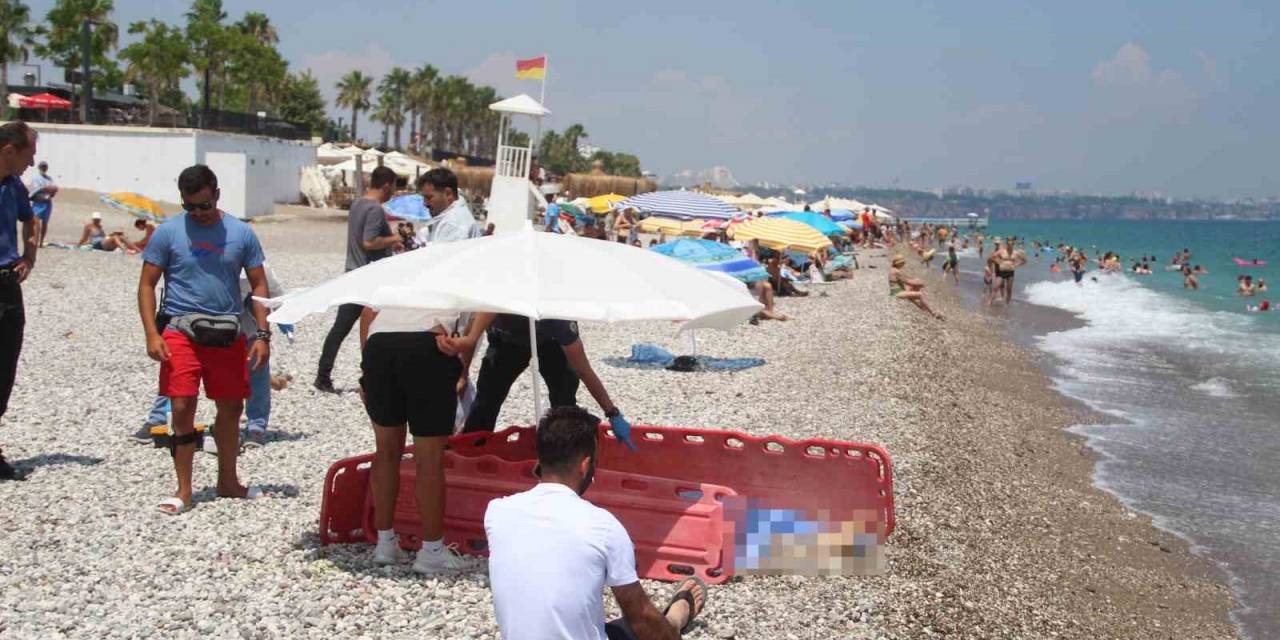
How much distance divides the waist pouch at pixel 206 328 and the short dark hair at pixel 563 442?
2.62m

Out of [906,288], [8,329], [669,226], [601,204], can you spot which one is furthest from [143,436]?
[601,204]

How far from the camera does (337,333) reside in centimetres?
851

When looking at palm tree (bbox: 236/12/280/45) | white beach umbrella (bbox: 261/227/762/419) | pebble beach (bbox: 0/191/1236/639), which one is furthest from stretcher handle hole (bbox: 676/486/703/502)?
palm tree (bbox: 236/12/280/45)

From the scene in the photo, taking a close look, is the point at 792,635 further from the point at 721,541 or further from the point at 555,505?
the point at 555,505

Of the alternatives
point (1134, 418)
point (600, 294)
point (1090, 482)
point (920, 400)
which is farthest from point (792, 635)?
point (1134, 418)

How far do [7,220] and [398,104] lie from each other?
305ft

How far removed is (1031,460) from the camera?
10367mm

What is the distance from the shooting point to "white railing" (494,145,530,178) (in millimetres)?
Answer: 29672

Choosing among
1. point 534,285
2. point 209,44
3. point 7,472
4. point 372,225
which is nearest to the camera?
point 534,285

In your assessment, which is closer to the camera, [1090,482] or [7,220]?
[7,220]

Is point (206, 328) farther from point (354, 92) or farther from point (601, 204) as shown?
point (354, 92)

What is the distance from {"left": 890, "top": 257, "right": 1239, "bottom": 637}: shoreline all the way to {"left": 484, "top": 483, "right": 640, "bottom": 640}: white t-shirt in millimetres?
2525

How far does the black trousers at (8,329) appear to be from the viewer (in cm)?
575

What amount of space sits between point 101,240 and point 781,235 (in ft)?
44.4
